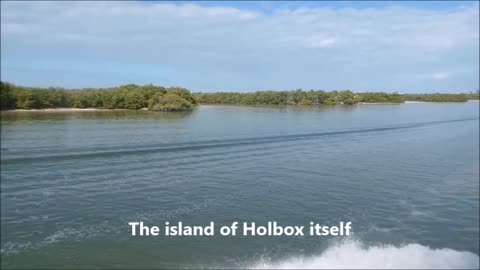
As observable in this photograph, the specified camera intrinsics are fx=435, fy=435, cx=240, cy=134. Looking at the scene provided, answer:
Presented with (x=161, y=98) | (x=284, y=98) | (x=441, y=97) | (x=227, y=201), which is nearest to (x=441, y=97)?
(x=441, y=97)

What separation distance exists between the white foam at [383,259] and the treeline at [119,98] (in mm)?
48105

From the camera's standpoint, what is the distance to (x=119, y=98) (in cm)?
7825

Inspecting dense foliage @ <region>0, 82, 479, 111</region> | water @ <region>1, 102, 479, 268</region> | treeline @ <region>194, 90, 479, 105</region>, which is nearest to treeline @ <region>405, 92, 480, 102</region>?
dense foliage @ <region>0, 82, 479, 111</region>

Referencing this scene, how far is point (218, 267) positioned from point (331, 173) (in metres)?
11.4

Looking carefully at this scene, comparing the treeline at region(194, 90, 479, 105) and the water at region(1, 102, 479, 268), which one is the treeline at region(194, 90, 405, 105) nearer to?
the treeline at region(194, 90, 479, 105)

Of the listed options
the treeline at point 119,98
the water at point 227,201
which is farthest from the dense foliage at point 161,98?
the water at point 227,201

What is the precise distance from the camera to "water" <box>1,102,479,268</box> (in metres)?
10.8

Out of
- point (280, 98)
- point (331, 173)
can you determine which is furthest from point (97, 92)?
point (331, 173)

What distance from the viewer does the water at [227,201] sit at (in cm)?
1082

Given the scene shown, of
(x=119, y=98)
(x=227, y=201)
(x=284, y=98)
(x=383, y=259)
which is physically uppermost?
(x=284, y=98)

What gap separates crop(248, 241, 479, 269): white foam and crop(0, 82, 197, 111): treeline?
48.1 meters

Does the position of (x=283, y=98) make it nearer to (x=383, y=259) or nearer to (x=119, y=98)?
(x=119, y=98)

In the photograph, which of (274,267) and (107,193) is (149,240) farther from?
(107,193)

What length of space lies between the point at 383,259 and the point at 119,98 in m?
72.7
